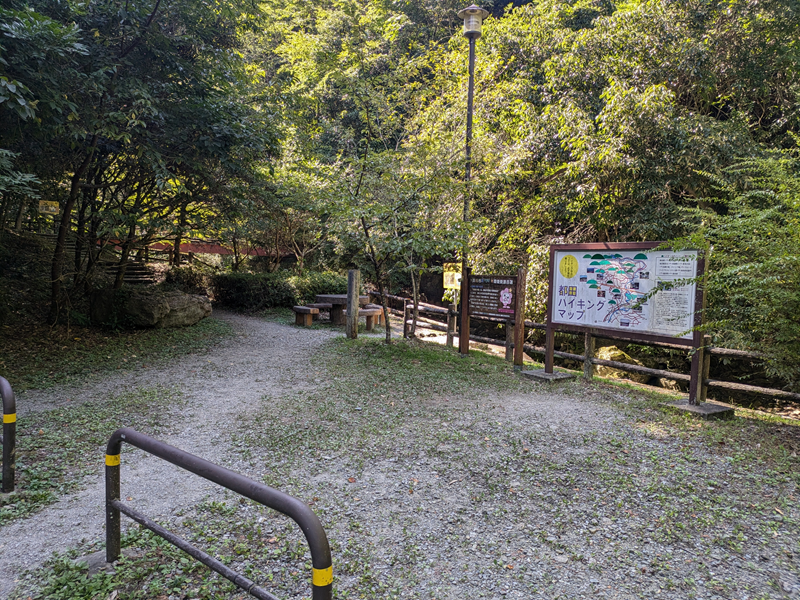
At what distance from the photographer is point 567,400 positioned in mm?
6582

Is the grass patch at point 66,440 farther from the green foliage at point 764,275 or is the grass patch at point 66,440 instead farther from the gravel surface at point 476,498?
the green foliage at point 764,275

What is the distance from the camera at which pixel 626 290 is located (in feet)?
22.0

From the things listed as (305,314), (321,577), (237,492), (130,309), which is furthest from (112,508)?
(305,314)

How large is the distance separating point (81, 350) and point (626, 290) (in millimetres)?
8771

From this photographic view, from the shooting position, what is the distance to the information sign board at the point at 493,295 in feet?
28.5

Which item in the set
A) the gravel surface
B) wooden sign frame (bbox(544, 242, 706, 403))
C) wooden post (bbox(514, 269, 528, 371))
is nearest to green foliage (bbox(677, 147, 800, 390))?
wooden sign frame (bbox(544, 242, 706, 403))

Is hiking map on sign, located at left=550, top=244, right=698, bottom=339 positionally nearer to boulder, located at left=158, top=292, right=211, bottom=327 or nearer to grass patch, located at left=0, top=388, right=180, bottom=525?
grass patch, located at left=0, top=388, right=180, bottom=525

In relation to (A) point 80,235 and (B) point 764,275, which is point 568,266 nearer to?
(B) point 764,275

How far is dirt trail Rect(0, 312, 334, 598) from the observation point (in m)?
3.16

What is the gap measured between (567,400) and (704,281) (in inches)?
86.4

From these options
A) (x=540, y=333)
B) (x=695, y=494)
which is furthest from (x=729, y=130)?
(x=695, y=494)

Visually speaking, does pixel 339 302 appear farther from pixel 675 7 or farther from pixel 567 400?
pixel 675 7

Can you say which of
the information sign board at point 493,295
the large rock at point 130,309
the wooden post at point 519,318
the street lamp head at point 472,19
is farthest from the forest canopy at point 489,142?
the street lamp head at point 472,19

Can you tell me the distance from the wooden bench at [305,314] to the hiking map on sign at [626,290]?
6.83 m
